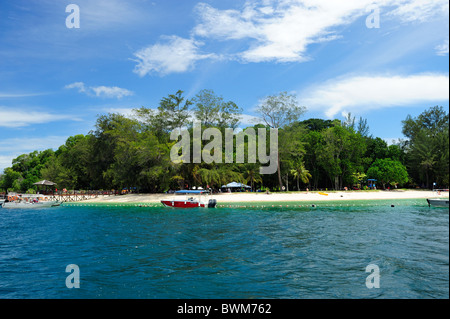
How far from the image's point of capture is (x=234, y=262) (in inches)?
523

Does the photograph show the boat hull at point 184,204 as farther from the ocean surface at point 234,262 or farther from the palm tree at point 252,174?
the palm tree at point 252,174

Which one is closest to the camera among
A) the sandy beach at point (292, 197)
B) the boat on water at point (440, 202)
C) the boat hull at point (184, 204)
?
the boat on water at point (440, 202)

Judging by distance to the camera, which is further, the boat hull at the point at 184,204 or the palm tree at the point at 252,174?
the palm tree at the point at 252,174

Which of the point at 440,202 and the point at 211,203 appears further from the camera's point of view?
the point at 211,203

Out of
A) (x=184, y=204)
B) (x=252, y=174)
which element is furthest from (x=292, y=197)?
(x=184, y=204)

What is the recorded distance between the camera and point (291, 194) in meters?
50.8

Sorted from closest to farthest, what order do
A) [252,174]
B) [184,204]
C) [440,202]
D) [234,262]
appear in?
[234,262] < [440,202] < [184,204] < [252,174]

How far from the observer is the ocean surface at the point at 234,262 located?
9.73m

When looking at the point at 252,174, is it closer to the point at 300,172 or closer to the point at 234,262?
the point at 300,172

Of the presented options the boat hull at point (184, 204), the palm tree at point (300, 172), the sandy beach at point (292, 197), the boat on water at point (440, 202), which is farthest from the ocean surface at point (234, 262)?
the palm tree at point (300, 172)

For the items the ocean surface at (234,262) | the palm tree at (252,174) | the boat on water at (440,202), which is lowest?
the ocean surface at (234,262)
